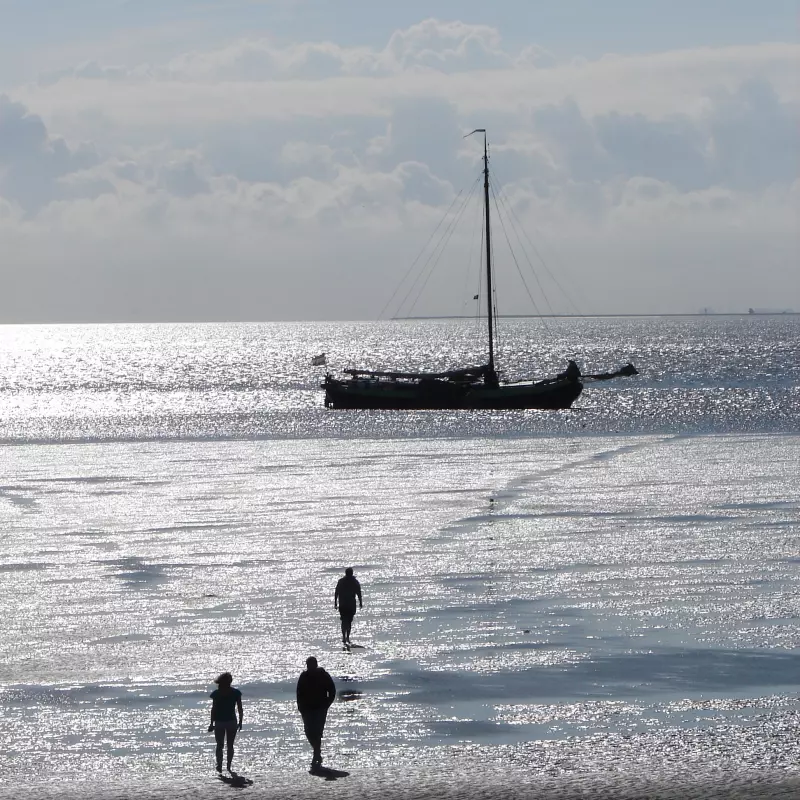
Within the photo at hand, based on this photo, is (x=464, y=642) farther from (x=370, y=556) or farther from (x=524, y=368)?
(x=524, y=368)

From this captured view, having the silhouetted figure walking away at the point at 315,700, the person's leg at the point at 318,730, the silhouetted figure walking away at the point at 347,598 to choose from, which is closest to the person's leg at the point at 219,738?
the silhouetted figure walking away at the point at 315,700

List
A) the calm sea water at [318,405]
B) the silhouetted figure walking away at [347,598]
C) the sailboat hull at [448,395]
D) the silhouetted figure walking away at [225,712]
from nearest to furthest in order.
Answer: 1. the silhouetted figure walking away at [225,712]
2. the silhouetted figure walking away at [347,598]
3. the calm sea water at [318,405]
4. the sailboat hull at [448,395]

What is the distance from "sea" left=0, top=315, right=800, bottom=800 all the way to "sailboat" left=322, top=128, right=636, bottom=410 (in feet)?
101

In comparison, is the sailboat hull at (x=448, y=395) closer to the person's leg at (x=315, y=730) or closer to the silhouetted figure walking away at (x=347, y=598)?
the silhouetted figure walking away at (x=347, y=598)

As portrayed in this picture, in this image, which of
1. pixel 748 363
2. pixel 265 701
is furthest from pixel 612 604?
pixel 748 363

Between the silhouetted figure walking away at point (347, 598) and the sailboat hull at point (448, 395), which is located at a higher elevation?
the sailboat hull at point (448, 395)

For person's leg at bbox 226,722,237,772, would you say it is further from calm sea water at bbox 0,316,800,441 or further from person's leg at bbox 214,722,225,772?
calm sea water at bbox 0,316,800,441

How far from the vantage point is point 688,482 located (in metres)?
41.9

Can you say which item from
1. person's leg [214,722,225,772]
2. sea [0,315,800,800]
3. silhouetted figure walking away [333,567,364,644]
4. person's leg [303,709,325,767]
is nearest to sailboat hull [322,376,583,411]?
sea [0,315,800,800]

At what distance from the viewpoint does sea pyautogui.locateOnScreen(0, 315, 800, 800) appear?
1448cm

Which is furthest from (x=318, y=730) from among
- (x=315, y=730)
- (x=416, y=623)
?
(x=416, y=623)

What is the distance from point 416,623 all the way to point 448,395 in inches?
2525

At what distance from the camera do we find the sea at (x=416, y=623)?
14.5 m

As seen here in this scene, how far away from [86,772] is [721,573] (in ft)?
48.8
